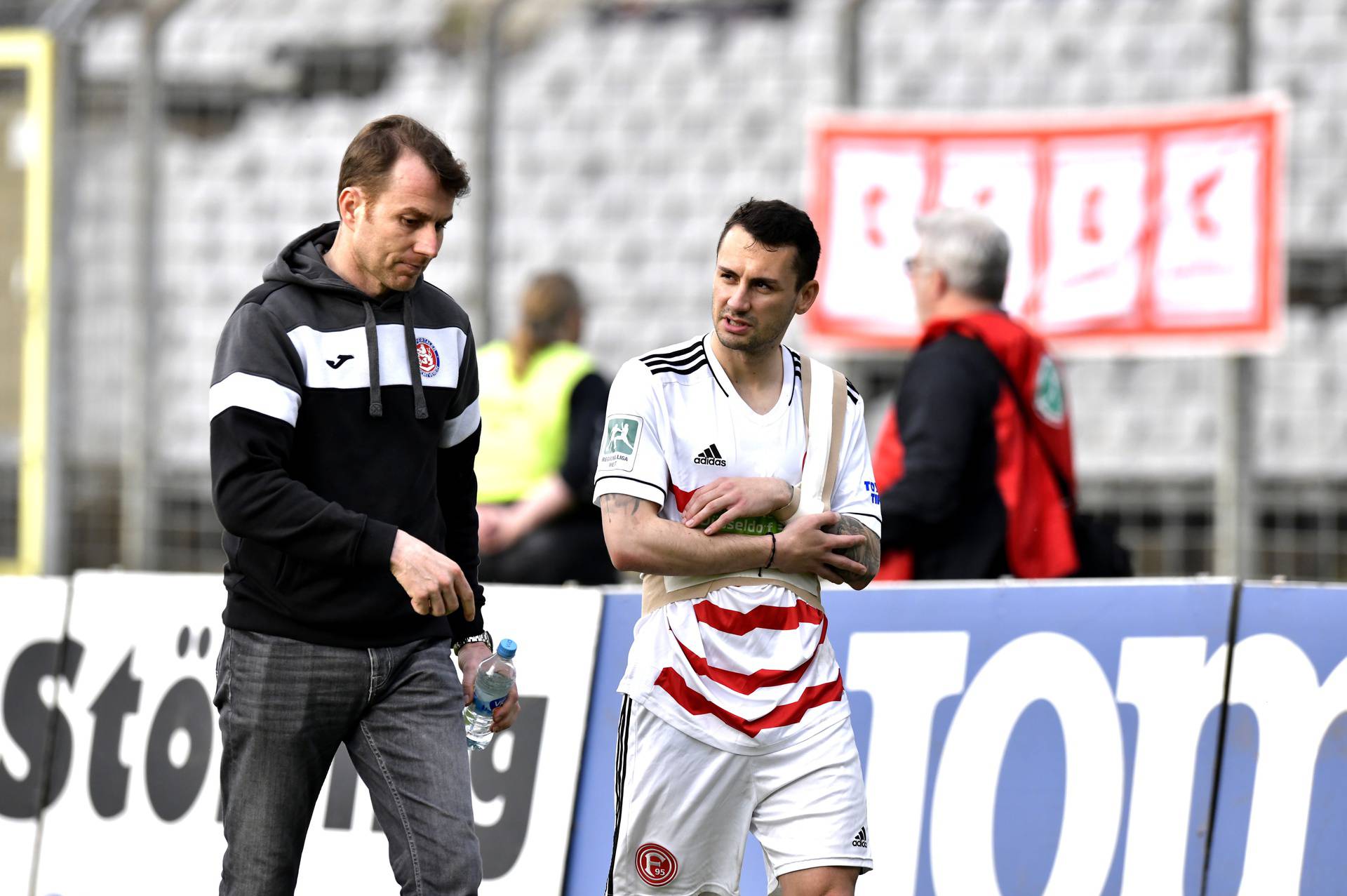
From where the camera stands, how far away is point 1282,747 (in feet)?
17.3

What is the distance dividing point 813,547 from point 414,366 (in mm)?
956

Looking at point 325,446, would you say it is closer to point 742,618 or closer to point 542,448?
point 742,618

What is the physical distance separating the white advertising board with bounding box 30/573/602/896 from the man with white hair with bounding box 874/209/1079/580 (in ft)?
3.44

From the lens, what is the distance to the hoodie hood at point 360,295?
4.00 meters

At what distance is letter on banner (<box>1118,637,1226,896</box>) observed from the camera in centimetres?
531

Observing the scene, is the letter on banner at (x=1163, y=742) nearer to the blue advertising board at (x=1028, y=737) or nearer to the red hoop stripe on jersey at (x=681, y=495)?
the blue advertising board at (x=1028, y=737)

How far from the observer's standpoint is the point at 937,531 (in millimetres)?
5820

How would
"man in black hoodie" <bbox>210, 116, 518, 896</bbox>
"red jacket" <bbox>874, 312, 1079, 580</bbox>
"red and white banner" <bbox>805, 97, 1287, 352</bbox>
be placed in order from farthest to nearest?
"red and white banner" <bbox>805, 97, 1287, 352</bbox> < "red jacket" <bbox>874, 312, 1079, 580</bbox> < "man in black hoodie" <bbox>210, 116, 518, 896</bbox>

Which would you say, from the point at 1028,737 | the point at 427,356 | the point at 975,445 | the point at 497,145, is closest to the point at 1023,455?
the point at 975,445

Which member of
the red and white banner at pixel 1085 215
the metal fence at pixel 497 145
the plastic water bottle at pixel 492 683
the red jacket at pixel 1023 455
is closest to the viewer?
the plastic water bottle at pixel 492 683

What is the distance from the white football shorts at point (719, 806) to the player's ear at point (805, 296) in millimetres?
949

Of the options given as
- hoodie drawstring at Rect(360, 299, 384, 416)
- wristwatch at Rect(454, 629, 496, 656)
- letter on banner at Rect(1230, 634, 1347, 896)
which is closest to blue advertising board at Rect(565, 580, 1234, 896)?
letter on banner at Rect(1230, 634, 1347, 896)

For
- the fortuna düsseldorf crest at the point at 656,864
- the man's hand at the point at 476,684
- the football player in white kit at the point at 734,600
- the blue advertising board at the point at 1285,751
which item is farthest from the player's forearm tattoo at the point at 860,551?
the blue advertising board at the point at 1285,751

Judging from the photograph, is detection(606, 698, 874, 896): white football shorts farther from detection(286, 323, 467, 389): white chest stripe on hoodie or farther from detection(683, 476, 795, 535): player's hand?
detection(286, 323, 467, 389): white chest stripe on hoodie
